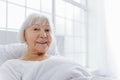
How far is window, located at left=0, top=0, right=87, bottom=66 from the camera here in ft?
6.43

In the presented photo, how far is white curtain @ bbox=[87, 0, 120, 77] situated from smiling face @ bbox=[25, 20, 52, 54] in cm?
207

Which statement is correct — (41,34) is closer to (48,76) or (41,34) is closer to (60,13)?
(48,76)

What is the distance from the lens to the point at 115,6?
10.8 ft

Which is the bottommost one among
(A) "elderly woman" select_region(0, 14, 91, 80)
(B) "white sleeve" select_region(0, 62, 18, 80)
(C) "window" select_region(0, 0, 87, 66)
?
(B) "white sleeve" select_region(0, 62, 18, 80)

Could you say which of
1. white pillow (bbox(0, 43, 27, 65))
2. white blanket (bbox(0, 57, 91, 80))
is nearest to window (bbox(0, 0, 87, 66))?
white pillow (bbox(0, 43, 27, 65))

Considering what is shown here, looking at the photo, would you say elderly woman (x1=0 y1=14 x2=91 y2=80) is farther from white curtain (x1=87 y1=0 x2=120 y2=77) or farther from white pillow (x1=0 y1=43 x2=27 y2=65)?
white curtain (x1=87 y1=0 x2=120 y2=77)

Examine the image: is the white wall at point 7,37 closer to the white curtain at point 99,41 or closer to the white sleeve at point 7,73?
the white sleeve at point 7,73

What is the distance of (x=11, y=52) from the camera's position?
1.48 metres

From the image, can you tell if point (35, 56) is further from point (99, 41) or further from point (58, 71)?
point (99, 41)

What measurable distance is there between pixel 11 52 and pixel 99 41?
7.08 feet

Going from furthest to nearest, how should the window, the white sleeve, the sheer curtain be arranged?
the sheer curtain, the window, the white sleeve

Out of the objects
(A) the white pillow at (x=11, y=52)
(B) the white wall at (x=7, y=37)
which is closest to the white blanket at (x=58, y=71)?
(A) the white pillow at (x=11, y=52)

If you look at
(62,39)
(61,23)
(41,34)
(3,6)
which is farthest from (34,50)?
(61,23)

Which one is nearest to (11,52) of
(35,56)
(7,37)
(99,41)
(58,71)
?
(35,56)
